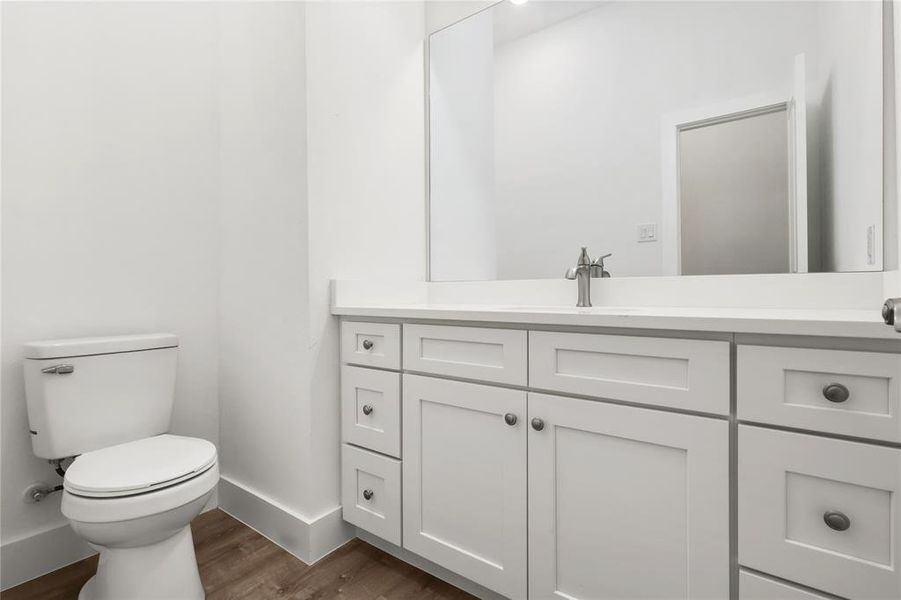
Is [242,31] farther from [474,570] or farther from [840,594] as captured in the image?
[840,594]

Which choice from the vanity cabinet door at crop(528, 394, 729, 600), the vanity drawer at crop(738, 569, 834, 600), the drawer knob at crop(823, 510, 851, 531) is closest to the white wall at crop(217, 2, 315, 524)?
the vanity cabinet door at crop(528, 394, 729, 600)

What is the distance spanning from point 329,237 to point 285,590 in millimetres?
1124

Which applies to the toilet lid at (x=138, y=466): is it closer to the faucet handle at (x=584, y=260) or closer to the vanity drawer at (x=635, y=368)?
the vanity drawer at (x=635, y=368)

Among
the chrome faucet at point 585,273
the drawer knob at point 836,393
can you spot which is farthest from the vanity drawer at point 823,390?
the chrome faucet at point 585,273

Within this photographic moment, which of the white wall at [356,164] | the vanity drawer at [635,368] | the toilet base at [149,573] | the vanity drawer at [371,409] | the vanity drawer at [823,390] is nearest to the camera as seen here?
the vanity drawer at [823,390]

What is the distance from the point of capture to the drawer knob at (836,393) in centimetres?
78

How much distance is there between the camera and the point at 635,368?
990 millimetres

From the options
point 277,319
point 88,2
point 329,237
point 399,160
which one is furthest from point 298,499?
point 88,2

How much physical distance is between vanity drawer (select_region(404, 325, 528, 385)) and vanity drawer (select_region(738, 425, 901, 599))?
510 millimetres

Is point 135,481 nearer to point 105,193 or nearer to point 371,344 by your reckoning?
point 371,344

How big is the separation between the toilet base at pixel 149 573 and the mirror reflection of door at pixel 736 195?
5.61ft

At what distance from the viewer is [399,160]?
187 cm

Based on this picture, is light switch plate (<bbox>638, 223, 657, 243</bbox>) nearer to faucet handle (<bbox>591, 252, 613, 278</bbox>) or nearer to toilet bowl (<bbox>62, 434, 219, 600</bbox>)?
faucet handle (<bbox>591, 252, 613, 278</bbox>)

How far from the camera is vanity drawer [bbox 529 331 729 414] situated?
0.90 metres
